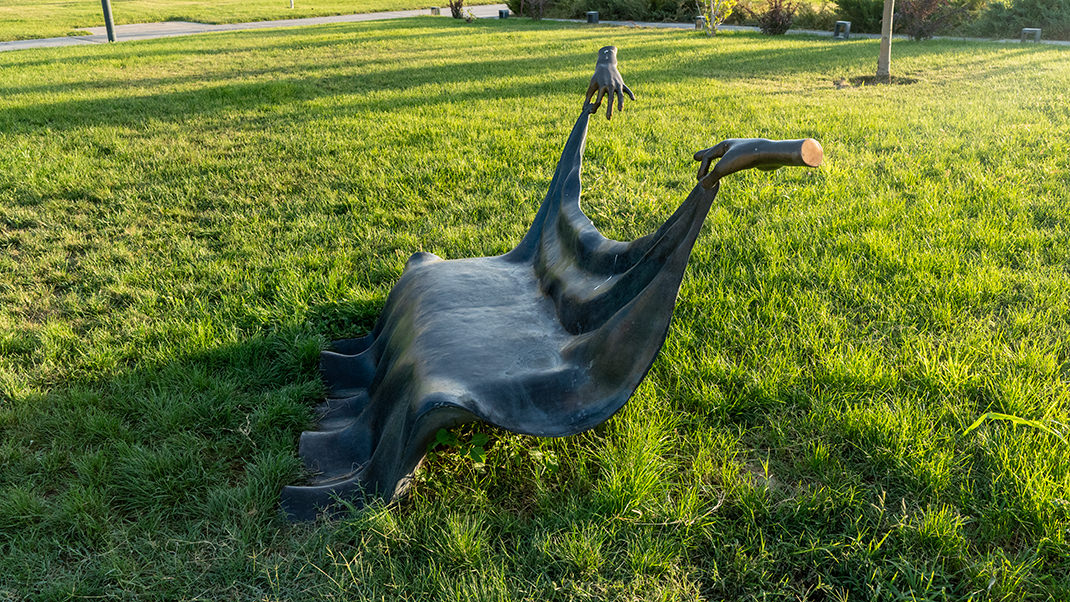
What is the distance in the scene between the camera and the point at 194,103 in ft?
27.1

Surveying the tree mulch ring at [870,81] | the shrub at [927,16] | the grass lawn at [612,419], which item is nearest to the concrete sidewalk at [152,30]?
the grass lawn at [612,419]

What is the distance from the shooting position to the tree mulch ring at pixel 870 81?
9.24 meters

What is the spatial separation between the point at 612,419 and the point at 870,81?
29.6ft

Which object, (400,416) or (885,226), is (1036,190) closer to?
(885,226)

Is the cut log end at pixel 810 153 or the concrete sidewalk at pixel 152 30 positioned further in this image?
the concrete sidewalk at pixel 152 30

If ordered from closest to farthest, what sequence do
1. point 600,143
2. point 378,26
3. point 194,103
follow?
point 600,143
point 194,103
point 378,26

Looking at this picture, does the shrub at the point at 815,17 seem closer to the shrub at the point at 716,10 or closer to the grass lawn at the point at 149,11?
the shrub at the point at 716,10

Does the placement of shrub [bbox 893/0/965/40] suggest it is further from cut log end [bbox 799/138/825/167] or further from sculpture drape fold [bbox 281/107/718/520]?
cut log end [bbox 799/138/825/167]

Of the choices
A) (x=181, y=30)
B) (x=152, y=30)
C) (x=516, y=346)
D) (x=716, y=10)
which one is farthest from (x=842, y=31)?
(x=152, y=30)

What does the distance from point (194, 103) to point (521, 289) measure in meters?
7.22

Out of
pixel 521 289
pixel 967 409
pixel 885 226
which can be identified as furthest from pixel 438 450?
pixel 885 226

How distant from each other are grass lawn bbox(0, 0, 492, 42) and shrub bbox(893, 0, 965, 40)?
18.8 m

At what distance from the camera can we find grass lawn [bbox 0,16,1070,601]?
1933 mm

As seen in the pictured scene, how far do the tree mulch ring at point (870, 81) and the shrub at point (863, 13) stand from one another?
26.2ft
